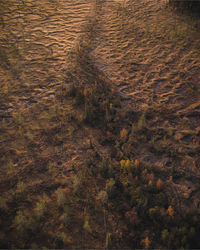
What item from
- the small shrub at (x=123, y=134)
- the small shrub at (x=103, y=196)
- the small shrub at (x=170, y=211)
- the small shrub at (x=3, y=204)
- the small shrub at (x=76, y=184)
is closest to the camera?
the small shrub at (x=170, y=211)

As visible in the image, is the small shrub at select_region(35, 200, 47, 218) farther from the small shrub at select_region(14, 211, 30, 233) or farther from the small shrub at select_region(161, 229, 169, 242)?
the small shrub at select_region(161, 229, 169, 242)

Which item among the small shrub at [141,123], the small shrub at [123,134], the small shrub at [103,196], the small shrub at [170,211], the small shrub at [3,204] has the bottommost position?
the small shrub at [3,204]

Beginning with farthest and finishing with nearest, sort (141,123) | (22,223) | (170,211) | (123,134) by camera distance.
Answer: (141,123) → (123,134) → (170,211) → (22,223)

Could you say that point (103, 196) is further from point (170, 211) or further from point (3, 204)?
point (3, 204)

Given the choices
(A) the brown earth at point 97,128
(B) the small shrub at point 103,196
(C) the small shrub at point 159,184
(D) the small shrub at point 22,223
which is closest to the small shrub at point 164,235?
(A) the brown earth at point 97,128

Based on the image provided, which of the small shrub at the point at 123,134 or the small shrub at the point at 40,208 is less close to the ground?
the small shrub at the point at 123,134

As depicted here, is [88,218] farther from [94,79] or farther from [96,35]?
[96,35]

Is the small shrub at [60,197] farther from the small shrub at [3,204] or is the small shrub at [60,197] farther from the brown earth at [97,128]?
the small shrub at [3,204]

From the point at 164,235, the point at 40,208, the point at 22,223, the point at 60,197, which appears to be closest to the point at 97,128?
the point at 60,197

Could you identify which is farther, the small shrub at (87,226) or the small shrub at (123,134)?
the small shrub at (123,134)
